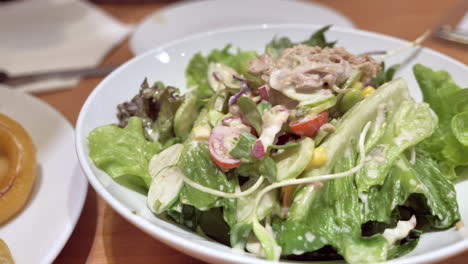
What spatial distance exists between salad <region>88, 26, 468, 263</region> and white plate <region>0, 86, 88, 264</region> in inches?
8.6

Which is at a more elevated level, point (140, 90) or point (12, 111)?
point (140, 90)

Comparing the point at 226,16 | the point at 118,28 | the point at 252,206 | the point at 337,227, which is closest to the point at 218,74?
the point at 252,206

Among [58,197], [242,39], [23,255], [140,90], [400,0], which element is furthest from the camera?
[400,0]

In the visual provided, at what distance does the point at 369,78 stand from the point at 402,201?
44cm

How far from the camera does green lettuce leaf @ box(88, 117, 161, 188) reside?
1.11 metres

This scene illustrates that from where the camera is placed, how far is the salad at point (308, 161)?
990 mm

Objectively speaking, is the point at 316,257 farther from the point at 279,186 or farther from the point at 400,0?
the point at 400,0

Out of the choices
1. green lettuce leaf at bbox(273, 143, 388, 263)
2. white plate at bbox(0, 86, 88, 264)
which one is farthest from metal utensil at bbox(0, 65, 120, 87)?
green lettuce leaf at bbox(273, 143, 388, 263)

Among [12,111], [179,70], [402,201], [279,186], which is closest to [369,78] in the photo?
[402,201]

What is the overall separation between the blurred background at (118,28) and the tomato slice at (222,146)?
0.98 meters

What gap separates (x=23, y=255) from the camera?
1106 mm

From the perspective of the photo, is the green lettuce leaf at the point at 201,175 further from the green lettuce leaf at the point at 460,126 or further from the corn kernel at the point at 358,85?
the green lettuce leaf at the point at 460,126

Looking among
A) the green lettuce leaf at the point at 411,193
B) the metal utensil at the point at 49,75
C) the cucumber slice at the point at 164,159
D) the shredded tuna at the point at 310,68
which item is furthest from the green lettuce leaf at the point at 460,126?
the metal utensil at the point at 49,75

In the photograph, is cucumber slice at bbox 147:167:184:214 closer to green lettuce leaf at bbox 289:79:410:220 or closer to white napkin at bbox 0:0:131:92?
green lettuce leaf at bbox 289:79:410:220
